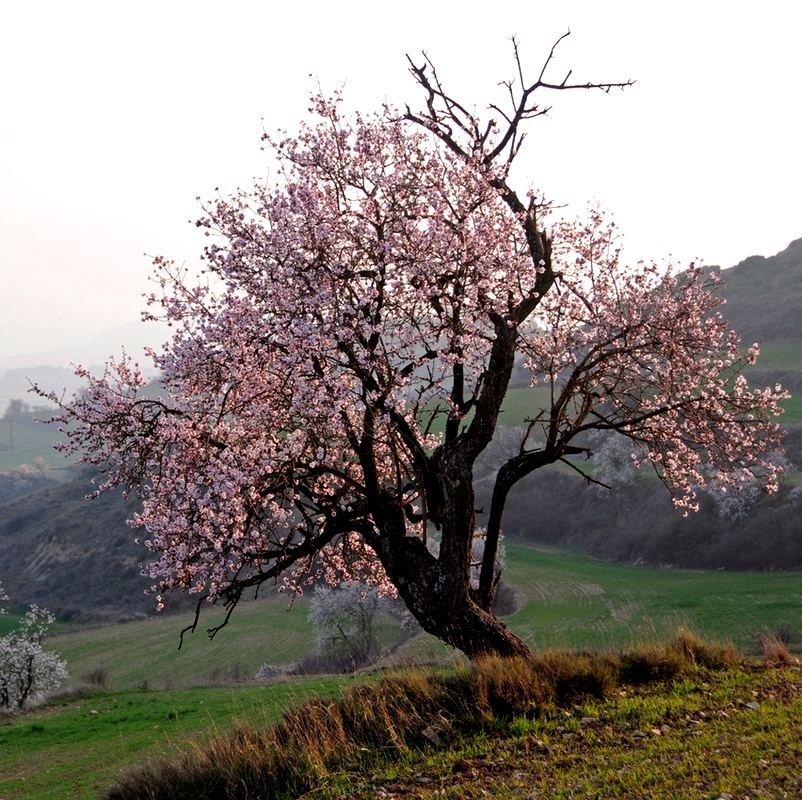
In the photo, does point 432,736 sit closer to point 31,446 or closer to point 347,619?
point 347,619

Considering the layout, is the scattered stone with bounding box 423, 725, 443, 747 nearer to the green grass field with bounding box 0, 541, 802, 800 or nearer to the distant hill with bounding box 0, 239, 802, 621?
the green grass field with bounding box 0, 541, 802, 800

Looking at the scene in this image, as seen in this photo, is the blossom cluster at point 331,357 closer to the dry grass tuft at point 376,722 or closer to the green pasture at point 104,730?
the dry grass tuft at point 376,722

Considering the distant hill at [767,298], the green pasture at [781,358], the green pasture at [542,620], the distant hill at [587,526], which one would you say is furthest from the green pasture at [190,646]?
the distant hill at [767,298]

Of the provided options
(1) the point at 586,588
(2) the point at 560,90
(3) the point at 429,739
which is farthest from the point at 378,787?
(1) the point at 586,588

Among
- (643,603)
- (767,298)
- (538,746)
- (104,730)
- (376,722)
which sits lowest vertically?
(643,603)

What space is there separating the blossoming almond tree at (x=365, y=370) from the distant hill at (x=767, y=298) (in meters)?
69.7

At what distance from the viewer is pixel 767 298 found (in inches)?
3733

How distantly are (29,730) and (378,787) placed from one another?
64.4 feet

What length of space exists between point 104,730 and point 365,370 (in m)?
17.4

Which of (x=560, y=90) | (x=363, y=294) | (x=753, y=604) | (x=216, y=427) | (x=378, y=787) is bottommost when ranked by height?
(x=753, y=604)

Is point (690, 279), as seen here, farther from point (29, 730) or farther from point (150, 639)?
point (150, 639)

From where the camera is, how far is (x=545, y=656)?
872 cm

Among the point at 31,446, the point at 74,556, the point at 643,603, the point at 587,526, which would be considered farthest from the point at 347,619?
the point at 31,446

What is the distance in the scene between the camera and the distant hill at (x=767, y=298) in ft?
270
